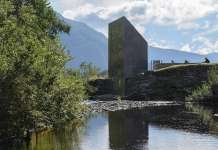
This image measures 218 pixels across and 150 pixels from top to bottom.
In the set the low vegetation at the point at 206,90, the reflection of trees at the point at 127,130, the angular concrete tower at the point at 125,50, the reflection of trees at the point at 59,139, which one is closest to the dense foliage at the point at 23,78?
the reflection of trees at the point at 59,139

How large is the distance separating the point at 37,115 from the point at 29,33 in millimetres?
5624

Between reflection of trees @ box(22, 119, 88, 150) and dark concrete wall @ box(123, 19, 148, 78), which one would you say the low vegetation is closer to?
dark concrete wall @ box(123, 19, 148, 78)

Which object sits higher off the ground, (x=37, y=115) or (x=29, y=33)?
(x=29, y=33)

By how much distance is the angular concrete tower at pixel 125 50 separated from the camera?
110 meters

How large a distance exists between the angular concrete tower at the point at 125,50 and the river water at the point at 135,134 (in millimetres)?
48265

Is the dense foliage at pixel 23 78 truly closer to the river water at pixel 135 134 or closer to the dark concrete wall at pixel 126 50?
the river water at pixel 135 134

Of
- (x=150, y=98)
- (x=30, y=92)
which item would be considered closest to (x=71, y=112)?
(x=30, y=92)

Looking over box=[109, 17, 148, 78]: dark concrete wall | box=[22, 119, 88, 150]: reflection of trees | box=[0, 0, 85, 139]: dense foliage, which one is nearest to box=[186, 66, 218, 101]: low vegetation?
box=[109, 17, 148, 78]: dark concrete wall

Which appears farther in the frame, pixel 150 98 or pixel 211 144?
pixel 150 98

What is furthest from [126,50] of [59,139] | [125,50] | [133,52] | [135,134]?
[59,139]

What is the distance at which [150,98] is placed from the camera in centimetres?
9988

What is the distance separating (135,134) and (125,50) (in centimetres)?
6601

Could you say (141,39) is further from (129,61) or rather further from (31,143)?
(31,143)

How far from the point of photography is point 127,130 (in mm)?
48312
